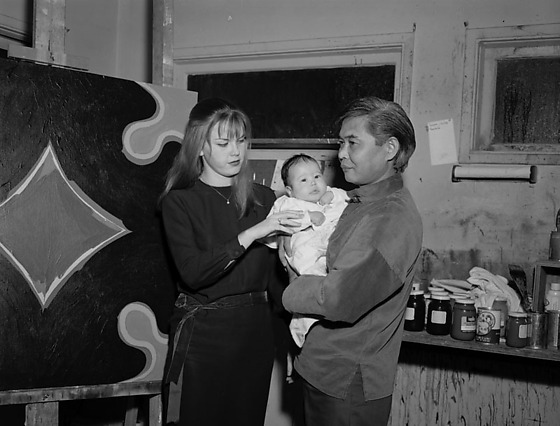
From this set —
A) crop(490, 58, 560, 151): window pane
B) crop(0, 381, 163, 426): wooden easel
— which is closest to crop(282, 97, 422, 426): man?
crop(0, 381, 163, 426): wooden easel

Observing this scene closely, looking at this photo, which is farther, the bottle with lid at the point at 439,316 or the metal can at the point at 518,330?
the bottle with lid at the point at 439,316

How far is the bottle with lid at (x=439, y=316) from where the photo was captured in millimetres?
2402

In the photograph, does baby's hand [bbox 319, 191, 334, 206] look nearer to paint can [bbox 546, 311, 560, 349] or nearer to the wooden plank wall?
paint can [bbox 546, 311, 560, 349]

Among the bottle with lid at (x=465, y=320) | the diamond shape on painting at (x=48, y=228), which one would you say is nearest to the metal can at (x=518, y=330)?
the bottle with lid at (x=465, y=320)

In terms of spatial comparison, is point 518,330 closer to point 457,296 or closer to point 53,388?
point 457,296

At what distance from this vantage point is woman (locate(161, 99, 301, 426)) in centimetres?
191

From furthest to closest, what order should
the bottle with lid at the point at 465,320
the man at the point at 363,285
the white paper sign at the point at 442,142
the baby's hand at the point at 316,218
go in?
the white paper sign at the point at 442,142
the bottle with lid at the point at 465,320
the baby's hand at the point at 316,218
the man at the point at 363,285

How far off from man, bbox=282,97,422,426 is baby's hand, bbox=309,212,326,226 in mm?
66

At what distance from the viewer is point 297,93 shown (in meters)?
2.93

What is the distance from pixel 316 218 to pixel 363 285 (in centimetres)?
33

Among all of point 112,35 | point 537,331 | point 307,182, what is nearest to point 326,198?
point 307,182

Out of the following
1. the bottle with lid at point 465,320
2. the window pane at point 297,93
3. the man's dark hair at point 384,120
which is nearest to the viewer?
the man's dark hair at point 384,120

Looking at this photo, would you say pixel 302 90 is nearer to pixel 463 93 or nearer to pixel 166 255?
pixel 463 93

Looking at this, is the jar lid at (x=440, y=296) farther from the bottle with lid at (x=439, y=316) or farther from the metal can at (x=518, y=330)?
the metal can at (x=518, y=330)
